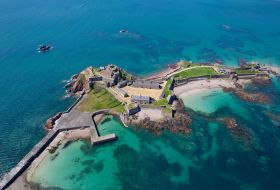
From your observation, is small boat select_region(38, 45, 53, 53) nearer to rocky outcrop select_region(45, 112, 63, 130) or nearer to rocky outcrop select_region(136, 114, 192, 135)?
rocky outcrop select_region(45, 112, 63, 130)

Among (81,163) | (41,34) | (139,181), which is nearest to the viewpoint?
(139,181)

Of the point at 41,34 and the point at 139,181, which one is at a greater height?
the point at 41,34

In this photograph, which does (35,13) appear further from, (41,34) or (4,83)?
(4,83)

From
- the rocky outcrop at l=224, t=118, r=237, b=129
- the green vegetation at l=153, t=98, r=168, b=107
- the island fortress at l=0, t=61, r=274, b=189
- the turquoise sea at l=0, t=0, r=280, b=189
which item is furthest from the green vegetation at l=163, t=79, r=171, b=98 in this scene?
the rocky outcrop at l=224, t=118, r=237, b=129

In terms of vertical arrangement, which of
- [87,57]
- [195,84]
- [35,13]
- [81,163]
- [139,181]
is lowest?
[139,181]

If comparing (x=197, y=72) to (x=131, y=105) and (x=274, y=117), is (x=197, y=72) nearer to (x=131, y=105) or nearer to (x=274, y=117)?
(x=274, y=117)

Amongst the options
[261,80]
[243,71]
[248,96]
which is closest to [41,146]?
[248,96]

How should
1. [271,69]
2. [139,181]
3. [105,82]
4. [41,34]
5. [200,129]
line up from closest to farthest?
[139,181]
[200,129]
[105,82]
[271,69]
[41,34]

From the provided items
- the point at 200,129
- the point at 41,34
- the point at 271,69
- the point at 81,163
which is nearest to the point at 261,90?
the point at 271,69
